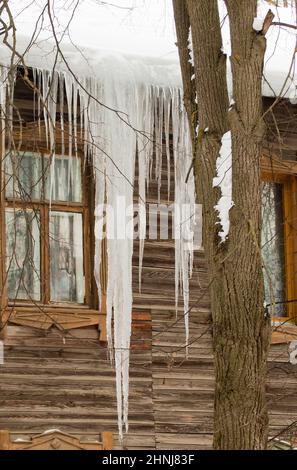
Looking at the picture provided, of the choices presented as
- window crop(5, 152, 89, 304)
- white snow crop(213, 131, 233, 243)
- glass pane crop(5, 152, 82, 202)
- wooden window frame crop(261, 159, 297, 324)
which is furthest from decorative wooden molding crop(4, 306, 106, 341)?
white snow crop(213, 131, 233, 243)

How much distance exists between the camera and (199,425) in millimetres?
11258

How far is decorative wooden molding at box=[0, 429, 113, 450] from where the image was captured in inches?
413

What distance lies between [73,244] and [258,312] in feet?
15.5

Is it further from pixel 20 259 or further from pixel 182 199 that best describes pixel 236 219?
pixel 182 199

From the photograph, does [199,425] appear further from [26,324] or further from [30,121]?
[30,121]

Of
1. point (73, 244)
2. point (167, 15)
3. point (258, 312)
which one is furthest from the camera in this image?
point (167, 15)

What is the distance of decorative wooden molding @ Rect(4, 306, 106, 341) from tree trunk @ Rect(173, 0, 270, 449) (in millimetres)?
3864

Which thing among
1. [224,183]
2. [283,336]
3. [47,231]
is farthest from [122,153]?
[224,183]

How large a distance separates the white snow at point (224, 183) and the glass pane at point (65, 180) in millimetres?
4370

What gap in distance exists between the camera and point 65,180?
37.3 feet

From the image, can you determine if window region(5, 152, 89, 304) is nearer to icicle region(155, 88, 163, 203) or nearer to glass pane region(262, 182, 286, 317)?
icicle region(155, 88, 163, 203)

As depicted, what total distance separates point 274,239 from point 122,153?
5.82 feet
